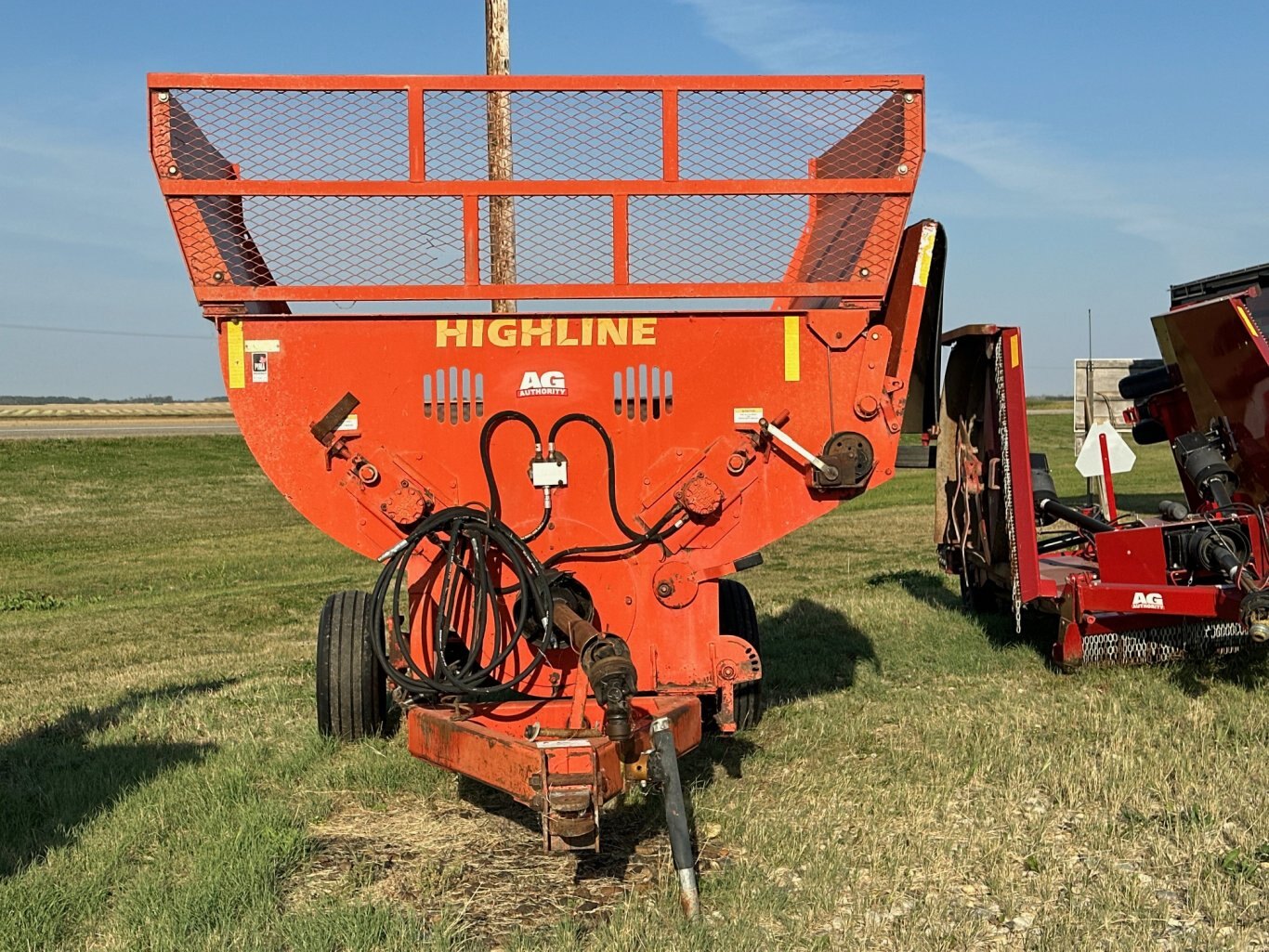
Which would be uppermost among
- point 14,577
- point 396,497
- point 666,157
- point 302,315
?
point 666,157

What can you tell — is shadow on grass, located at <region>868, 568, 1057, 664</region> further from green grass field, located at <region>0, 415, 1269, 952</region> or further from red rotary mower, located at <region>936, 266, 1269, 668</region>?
red rotary mower, located at <region>936, 266, 1269, 668</region>

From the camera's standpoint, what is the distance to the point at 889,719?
6027 millimetres

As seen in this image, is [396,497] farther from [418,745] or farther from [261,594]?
[261,594]

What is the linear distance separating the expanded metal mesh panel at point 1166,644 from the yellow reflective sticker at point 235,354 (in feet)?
14.6

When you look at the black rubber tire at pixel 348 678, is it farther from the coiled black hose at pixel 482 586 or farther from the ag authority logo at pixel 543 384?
the ag authority logo at pixel 543 384

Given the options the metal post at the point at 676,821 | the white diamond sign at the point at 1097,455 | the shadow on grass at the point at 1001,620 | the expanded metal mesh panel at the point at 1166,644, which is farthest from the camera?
the white diamond sign at the point at 1097,455

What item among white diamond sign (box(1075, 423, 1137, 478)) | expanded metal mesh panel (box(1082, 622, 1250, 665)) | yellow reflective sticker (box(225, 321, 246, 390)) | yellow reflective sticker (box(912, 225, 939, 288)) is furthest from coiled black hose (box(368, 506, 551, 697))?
white diamond sign (box(1075, 423, 1137, 478))

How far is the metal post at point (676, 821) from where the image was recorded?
149 inches

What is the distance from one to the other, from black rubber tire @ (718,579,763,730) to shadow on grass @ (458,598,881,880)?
102mm

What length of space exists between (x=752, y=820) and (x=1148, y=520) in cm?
418

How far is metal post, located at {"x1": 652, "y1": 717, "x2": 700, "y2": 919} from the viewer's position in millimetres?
3795

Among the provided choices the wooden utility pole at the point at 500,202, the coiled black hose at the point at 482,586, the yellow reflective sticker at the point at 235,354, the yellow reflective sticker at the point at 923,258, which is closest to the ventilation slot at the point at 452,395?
the coiled black hose at the point at 482,586

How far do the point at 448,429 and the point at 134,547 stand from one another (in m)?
15.4

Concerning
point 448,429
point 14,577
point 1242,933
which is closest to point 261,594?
point 14,577
